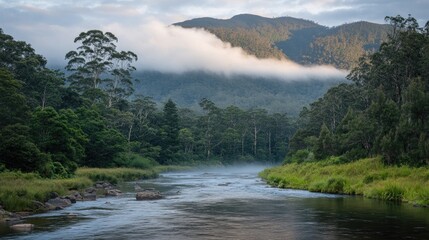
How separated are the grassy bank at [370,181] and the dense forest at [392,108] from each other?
191 cm

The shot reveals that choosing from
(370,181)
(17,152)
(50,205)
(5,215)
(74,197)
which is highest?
(17,152)

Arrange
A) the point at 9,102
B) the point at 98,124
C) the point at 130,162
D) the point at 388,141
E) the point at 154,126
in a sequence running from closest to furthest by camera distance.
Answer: the point at 388,141 → the point at 9,102 → the point at 98,124 → the point at 130,162 → the point at 154,126

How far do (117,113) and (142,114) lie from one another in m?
21.5

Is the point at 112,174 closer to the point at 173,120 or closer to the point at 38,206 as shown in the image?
the point at 38,206

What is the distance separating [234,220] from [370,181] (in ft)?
61.9

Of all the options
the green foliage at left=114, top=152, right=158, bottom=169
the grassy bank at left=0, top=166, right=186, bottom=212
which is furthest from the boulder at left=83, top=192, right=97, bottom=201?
the green foliage at left=114, top=152, right=158, bottom=169

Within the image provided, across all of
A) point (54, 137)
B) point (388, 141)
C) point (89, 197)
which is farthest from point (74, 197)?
point (388, 141)

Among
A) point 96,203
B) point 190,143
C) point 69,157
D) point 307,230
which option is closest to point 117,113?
point 190,143

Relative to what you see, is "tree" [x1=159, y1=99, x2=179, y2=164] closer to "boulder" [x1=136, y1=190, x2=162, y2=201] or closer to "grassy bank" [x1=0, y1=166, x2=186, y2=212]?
"grassy bank" [x1=0, y1=166, x2=186, y2=212]

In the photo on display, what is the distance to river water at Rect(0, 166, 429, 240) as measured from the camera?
20672mm

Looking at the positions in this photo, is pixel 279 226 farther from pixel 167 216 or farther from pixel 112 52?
pixel 112 52

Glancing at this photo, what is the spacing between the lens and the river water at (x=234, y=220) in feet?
67.8

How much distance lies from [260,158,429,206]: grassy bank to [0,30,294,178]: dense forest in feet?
80.5

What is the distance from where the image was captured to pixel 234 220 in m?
25.2
